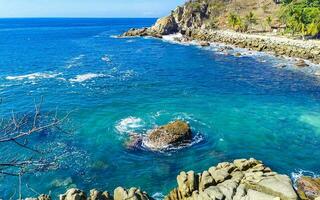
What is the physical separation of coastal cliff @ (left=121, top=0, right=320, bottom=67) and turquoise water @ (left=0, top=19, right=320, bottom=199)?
56.2 feet

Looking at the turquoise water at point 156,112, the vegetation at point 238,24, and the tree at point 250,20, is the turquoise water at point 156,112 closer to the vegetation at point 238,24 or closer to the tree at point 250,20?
the vegetation at point 238,24

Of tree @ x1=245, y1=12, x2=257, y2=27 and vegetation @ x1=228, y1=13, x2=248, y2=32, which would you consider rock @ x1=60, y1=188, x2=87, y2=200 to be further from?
tree @ x1=245, y1=12, x2=257, y2=27

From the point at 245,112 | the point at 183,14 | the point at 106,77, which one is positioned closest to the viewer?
the point at 245,112

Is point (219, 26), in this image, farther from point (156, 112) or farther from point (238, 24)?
point (156, 112)

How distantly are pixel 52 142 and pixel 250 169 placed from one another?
23.5 metres

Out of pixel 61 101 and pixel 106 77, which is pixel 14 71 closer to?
pixel 106 77

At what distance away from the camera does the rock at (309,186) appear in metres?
28.3

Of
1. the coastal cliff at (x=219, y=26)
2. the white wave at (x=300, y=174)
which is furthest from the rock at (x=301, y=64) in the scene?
the white wave at (x=300, y=174)

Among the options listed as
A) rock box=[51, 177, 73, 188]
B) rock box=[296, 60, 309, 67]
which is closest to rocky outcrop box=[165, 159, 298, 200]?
rock box=[51, 177, 73, 188]

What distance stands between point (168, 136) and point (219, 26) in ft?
459

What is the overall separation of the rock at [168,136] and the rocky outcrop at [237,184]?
10641 mm

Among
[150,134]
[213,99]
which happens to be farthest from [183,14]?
[150,134]

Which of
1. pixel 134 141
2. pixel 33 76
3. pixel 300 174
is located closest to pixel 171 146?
pixel 134 141

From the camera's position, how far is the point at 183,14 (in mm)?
177500
